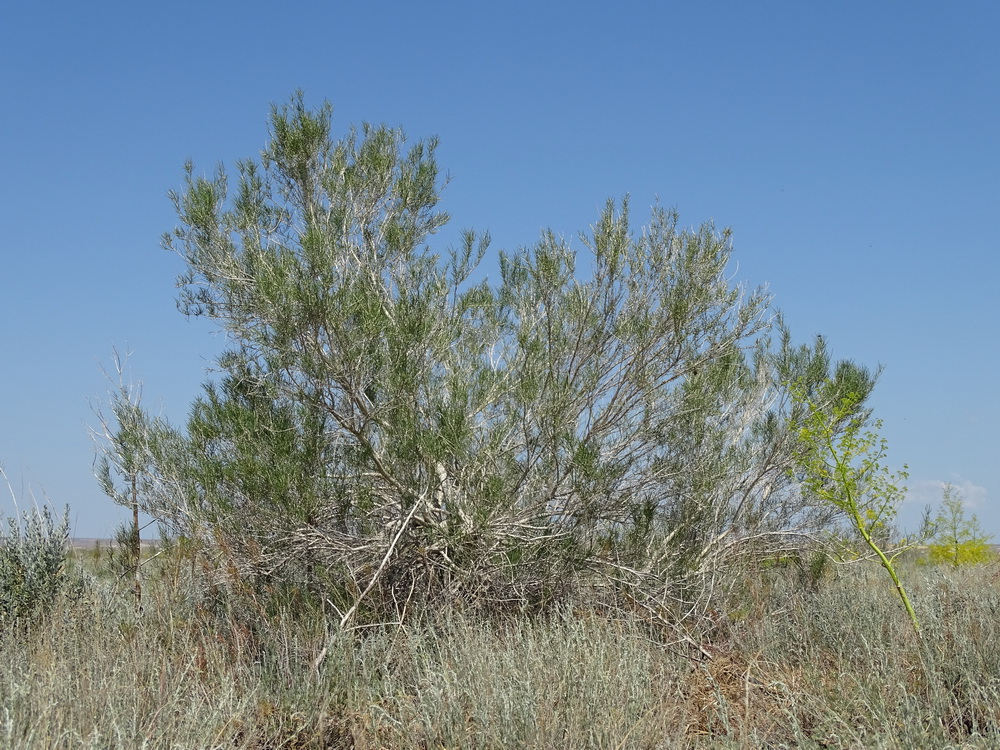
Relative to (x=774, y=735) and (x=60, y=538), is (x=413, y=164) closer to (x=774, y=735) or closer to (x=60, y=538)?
(x=60, y=538)

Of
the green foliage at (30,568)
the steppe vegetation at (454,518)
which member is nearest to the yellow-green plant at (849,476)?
the steppe vegetation at (454,518)

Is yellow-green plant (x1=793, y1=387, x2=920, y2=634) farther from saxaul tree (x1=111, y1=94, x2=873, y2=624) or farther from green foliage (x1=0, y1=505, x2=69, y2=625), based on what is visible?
green foliage (x1=0, y1=505, x2=69, y2=625)

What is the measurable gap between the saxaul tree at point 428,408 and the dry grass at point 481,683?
489 mm

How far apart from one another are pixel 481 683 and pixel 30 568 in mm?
4408

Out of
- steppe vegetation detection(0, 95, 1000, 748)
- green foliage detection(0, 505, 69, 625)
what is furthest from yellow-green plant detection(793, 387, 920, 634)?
green foliage detection(0, 505, 69, 625)

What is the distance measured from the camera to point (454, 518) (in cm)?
636

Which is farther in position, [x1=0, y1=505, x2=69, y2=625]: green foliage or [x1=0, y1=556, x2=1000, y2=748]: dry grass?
[x1=0, y1=505, x2=69, y2=625]: green foliage

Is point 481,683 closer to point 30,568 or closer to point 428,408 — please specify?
point 428,408

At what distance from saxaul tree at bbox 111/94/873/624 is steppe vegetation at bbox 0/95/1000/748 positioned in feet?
0.09

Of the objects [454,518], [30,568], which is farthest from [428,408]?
[30,568]

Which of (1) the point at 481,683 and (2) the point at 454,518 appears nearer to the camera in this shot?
(1) the point at 481,683

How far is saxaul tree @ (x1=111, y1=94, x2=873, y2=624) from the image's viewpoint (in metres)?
6.14

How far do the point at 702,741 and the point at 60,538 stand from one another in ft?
18.3

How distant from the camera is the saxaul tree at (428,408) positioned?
6137mm
